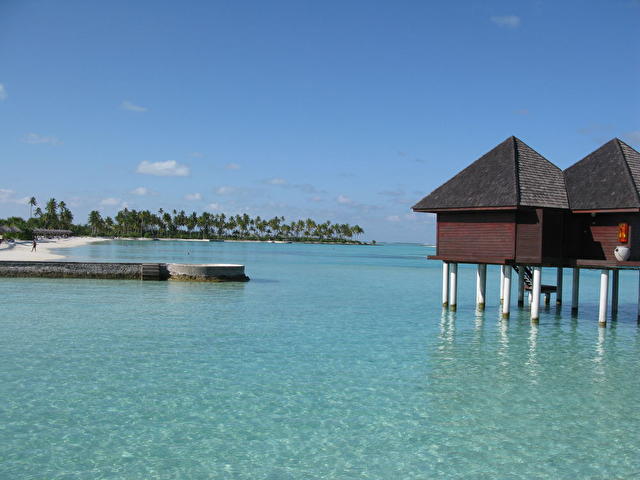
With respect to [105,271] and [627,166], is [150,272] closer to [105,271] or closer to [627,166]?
[105,271]

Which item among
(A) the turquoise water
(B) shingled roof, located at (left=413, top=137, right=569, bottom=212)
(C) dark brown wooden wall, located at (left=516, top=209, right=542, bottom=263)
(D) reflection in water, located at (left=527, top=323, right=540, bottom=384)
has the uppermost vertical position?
(B) shingled roof, located at (left=413, top=137, right=569, bottom=212)

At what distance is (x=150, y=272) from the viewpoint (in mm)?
37625

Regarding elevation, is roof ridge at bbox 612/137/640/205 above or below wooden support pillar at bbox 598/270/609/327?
above

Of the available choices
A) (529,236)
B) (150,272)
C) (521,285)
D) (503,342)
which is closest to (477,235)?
(529,236)

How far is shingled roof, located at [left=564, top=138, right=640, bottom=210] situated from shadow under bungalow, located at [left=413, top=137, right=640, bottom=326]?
1.3 inches

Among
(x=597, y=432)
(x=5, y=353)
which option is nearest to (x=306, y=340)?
(x=5, y=353)

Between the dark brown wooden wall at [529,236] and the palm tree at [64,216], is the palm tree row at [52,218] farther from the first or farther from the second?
the dark brown wooden wall at [529,236]

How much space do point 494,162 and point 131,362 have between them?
611 inches

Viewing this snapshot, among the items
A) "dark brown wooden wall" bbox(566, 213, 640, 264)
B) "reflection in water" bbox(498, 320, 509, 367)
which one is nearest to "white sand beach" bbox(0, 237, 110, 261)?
"reflection in water" bbox(498, 320, 509, 367)

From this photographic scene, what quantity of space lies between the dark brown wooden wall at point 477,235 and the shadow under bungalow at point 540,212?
0.12 ft

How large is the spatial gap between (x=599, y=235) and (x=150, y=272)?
27403 millimetres

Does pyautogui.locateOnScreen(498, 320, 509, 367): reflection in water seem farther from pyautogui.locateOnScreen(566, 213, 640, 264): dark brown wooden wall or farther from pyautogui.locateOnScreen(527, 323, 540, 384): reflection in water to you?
pyautogui.locateOnScreen(566, 213, 640, 264): dark brown wooden wall

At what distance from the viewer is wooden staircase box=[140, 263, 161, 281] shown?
124ft

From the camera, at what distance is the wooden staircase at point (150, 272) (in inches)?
1483
